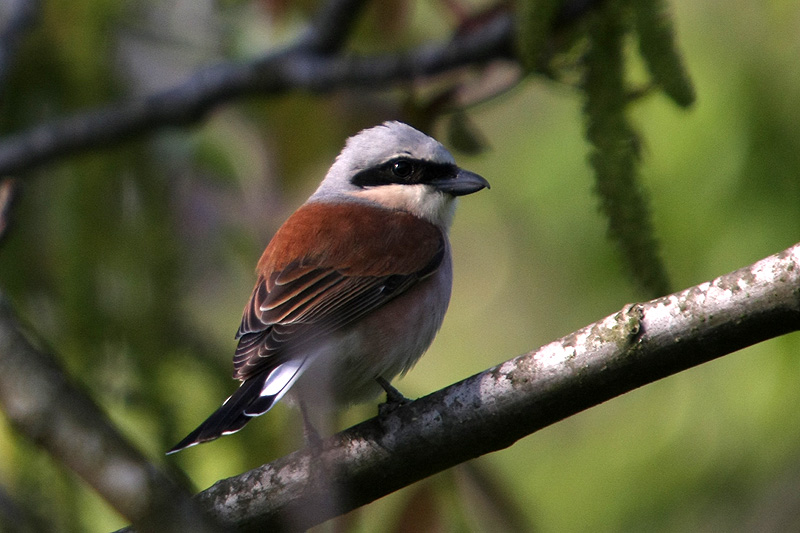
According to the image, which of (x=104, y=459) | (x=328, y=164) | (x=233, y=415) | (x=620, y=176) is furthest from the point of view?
(x=328, y=164)

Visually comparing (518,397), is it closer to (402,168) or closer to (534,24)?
(534,24)

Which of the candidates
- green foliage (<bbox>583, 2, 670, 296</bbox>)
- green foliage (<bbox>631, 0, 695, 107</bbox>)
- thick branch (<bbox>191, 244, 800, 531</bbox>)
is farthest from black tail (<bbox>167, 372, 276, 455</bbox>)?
green foliage (<bbox>631, 0, 695, 107</bbox>)

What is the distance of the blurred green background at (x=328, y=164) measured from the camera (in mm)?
3006

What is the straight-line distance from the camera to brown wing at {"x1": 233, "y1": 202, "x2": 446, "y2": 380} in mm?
3074

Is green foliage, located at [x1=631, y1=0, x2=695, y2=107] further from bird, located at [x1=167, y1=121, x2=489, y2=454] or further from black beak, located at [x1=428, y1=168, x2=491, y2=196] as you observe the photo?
black beak, located at [x1=428, y1=168, x2=491, y2=196]

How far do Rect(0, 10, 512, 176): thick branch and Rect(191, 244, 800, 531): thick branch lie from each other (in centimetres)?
195

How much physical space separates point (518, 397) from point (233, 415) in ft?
3.08

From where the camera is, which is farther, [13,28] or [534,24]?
[13,28]

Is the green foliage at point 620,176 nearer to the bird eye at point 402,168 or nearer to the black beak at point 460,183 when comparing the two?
the black beak at point 460,183

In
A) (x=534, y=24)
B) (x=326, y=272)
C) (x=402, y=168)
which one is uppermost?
(x=402, y=168)

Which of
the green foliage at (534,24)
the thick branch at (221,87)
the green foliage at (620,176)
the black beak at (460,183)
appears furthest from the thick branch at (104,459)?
the thick branch at (221,87)

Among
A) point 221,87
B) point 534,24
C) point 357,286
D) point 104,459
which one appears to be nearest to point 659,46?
point 534,24

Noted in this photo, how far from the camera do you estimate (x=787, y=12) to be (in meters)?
3.20

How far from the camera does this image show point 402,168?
3965 mm
